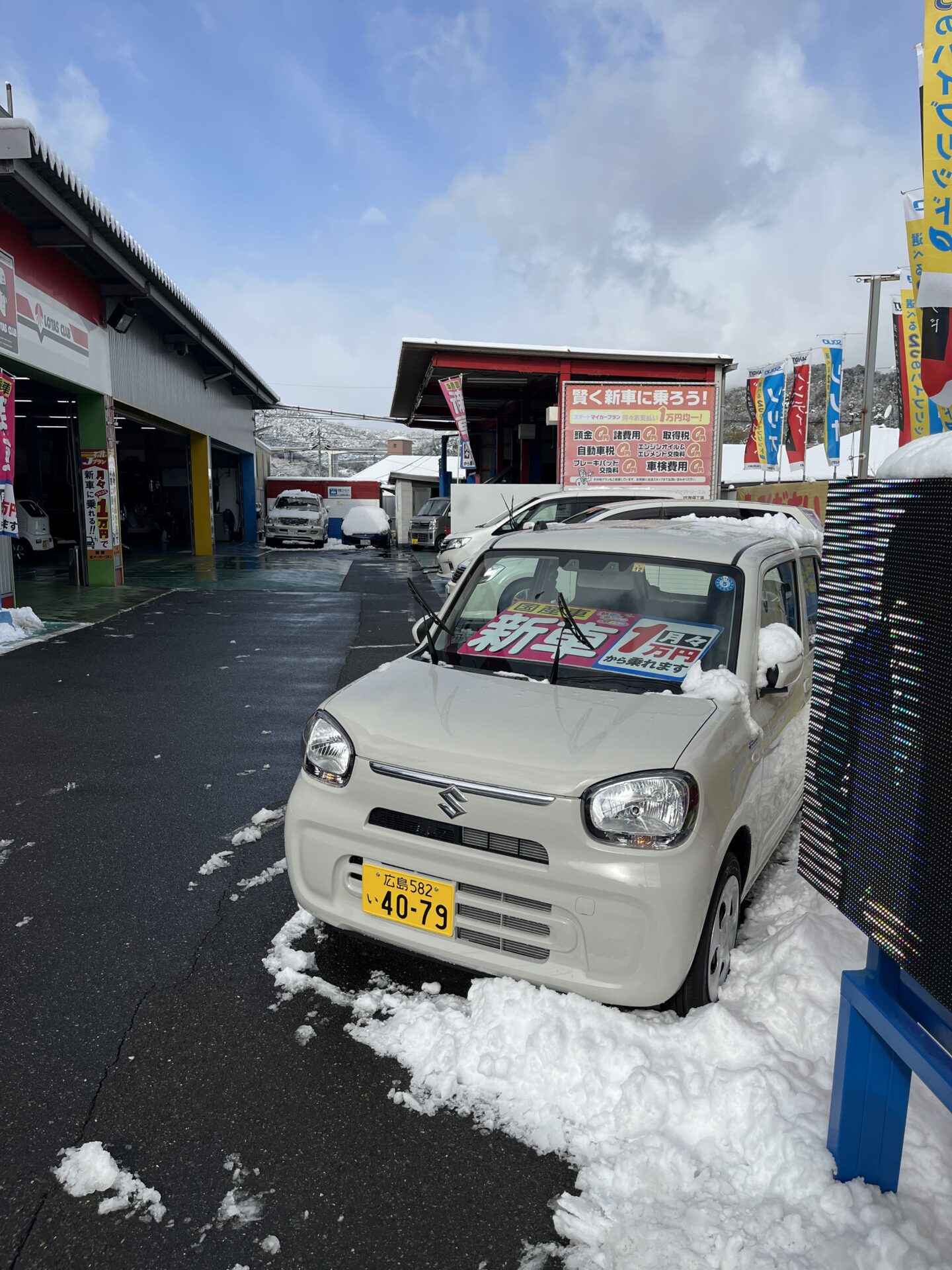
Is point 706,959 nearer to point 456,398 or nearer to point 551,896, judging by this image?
point 551,896

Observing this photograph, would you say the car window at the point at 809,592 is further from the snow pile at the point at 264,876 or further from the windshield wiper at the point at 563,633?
the snow pile at the point at 264,876

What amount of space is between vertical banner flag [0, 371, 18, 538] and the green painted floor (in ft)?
5.62

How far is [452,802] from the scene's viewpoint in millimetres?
2459

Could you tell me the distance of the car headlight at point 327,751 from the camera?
2.76 meters

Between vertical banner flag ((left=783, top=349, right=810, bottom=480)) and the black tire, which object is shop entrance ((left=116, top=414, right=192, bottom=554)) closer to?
vertical banner flag ((left=783, top=349, right=810, bottom=480))

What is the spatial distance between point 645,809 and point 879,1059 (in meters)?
0.82

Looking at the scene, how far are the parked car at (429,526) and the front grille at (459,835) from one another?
74.8 feet

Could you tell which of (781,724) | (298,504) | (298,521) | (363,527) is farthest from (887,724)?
(363,527)

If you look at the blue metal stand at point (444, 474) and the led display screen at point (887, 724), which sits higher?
the blue metal stand at point (444, 474)

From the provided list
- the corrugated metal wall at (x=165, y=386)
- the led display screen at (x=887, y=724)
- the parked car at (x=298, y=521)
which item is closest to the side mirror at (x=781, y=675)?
the led display screen at (x=887, y=724)

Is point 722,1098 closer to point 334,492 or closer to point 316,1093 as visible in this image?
point 316,1093

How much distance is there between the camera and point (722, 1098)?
214 cm

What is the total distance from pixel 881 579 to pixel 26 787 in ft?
15.5

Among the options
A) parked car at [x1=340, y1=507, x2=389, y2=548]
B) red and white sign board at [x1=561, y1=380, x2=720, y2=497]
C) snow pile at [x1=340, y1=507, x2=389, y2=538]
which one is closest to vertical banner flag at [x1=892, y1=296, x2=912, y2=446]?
red and white sign board at [x1=561, y1=380, x2=720, y2=497]
